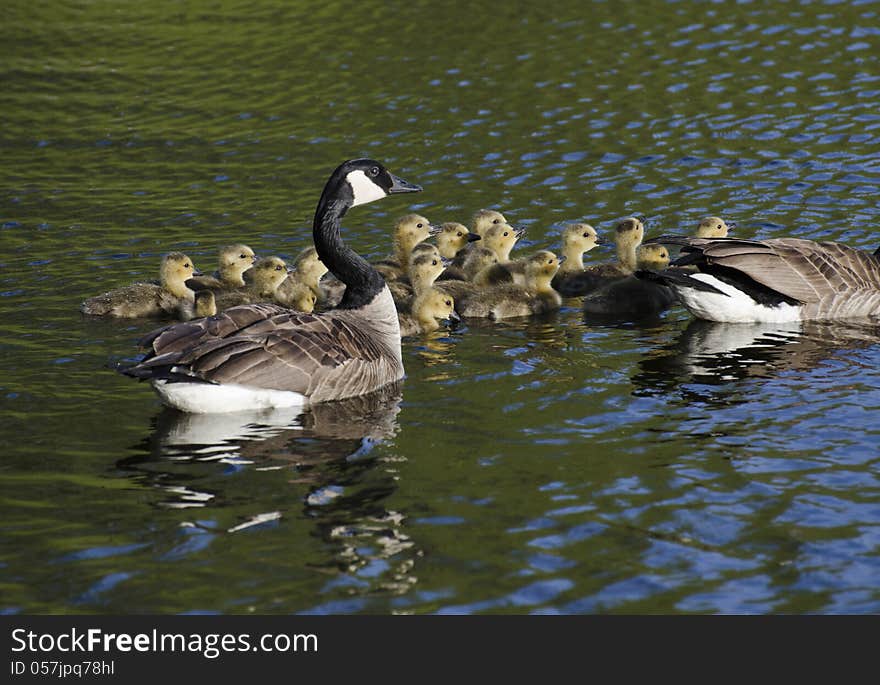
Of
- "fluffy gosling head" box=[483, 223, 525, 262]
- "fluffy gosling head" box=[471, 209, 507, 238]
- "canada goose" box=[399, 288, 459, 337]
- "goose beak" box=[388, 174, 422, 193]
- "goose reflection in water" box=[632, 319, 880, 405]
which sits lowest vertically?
"goose reflection in water" box=[632, 319, 880, 405]

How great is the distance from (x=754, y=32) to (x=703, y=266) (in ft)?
49.0

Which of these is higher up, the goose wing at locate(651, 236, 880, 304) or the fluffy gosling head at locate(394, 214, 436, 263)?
the fluffy gosling head at locate(394, 214, 436, 263)

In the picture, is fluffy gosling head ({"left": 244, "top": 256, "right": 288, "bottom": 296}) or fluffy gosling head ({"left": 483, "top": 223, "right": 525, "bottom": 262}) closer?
fluffy gosling head ({"left": 244, "top": 256, "right": 288, "bottom": 296})

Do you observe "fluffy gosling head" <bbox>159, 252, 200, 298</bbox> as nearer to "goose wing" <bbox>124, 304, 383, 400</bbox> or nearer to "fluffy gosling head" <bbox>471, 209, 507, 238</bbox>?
"goose wing" <bbox>124, 304, 383, 400</bbox>

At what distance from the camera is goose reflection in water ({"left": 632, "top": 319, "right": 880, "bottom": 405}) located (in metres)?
12.6

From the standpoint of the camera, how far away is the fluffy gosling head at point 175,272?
15.6 metres

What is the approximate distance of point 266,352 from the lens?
464 inches

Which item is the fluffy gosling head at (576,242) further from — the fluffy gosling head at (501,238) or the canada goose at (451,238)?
the canada goose at (451,238)

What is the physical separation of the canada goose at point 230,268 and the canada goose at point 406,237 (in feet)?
5.56

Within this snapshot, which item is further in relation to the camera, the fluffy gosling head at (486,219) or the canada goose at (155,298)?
the fluffy gosling head at (486,219)

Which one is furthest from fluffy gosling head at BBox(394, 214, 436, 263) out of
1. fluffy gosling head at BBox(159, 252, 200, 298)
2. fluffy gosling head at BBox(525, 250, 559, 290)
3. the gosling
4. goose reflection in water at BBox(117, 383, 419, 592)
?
goose reflection in water at BBox(117, 383, 419, 592)

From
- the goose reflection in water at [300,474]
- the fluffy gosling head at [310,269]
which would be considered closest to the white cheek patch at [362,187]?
the goose reflection in water at [300,474]

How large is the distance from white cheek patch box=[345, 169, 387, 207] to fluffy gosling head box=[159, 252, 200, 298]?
2954 mm

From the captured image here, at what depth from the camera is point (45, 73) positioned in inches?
1132
